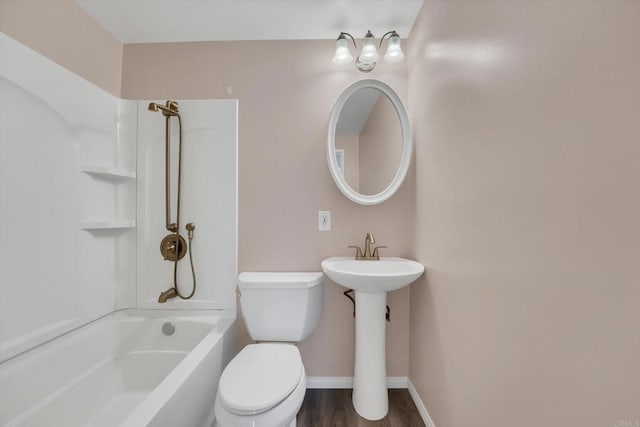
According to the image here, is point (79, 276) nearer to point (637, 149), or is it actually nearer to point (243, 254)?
point (243, 254)

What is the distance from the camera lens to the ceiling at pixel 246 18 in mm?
1456

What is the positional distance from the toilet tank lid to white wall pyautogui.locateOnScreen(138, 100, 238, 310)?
0.24m

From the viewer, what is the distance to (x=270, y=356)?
1.23 m

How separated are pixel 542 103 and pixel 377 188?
1005 mm

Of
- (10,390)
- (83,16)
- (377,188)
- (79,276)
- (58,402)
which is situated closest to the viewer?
(10,390)

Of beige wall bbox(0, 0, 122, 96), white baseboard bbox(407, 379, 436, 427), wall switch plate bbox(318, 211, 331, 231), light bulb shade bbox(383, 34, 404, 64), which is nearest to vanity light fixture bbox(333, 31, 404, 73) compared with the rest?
light bulb shade bbox(383, 34, 404, 64)

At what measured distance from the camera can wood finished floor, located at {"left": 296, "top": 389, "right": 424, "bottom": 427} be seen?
137cm

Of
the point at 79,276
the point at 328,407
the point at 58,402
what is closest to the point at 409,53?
the point at 328,407

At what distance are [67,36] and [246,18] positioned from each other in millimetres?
1003

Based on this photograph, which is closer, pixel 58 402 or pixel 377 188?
pixel 58 402

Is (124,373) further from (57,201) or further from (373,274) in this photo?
(373,274)

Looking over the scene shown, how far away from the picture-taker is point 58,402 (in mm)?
1145

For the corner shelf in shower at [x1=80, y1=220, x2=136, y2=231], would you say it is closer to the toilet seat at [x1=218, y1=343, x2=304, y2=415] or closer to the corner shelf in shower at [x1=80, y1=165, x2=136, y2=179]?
the corner shelf in shower at [x1=80, y1=165, x2=136, y2=179]

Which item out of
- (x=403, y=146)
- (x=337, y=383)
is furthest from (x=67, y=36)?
(x=337, y=383)
